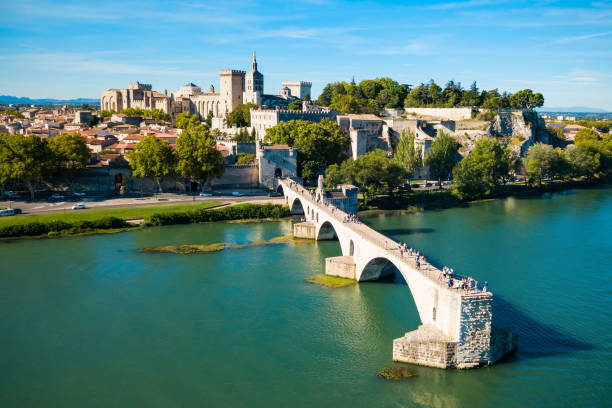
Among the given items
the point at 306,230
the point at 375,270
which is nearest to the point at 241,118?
the point at 306,230

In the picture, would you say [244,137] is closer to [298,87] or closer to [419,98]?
[419,98]

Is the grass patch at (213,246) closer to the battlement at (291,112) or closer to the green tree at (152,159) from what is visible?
the green tree at (152,159)

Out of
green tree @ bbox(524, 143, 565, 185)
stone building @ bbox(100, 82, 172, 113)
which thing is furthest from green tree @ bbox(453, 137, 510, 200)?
stone building @ bbox(100, 82, 172, 113)

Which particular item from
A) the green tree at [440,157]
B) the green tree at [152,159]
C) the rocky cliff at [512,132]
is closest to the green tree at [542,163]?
the rocky cliff at [512,132]

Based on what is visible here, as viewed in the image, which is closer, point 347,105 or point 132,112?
point 347,105

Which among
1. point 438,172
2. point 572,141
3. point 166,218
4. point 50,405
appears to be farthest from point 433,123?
point 50,405

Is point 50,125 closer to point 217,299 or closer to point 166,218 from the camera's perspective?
point 166,218
